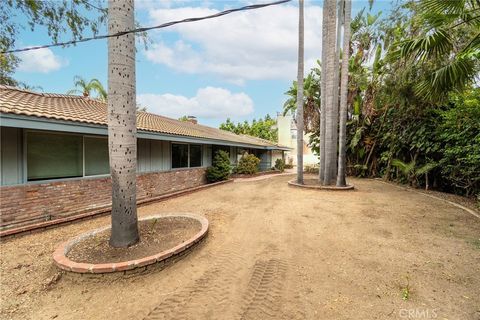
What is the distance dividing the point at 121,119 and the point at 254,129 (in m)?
27.7

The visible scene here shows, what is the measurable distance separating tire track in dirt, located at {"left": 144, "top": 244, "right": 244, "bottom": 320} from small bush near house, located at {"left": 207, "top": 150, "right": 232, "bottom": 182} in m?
8.63

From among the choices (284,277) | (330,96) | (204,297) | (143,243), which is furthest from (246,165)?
(204,297)

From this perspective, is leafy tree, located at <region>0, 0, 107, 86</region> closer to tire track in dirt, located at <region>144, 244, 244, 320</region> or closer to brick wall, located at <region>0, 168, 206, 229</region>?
brick wall, located at <region>0, 168, 206, 229</region>

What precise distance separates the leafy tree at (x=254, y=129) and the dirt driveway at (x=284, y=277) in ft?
84.7

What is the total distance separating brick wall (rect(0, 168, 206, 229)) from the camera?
4957 millimetres

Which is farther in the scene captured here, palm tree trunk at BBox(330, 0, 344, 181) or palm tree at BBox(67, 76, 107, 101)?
palm tree at BBox(67, 76, 107, 101)

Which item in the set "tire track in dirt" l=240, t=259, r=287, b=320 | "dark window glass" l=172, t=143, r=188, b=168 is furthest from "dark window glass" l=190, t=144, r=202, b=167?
"tire track in dirt" l=240, t=259, r=287, b=320

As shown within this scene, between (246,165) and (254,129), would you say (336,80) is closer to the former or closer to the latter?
(246,165)

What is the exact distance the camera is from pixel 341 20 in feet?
33.9

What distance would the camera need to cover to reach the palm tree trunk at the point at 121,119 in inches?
146

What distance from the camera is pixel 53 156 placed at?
5.81 meters

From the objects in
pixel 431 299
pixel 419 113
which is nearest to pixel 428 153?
pixel 419 113

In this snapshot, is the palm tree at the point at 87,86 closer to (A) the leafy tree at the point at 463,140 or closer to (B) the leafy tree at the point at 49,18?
(B) the leafy tree at the point at 49,18

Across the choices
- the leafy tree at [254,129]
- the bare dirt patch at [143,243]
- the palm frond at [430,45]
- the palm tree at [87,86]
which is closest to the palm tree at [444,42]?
the palm frond at [430,45]
